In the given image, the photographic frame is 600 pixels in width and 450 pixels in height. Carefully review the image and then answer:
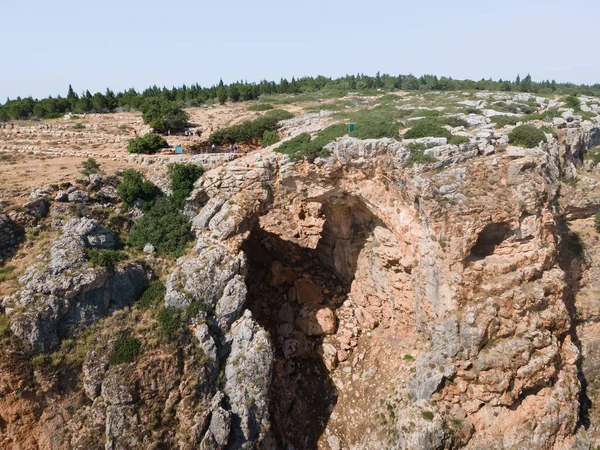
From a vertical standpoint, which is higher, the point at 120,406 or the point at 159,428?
the point at 120,406

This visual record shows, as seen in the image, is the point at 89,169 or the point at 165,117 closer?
the point at 89,169

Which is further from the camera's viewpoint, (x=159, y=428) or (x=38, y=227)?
(x=38, y=227)

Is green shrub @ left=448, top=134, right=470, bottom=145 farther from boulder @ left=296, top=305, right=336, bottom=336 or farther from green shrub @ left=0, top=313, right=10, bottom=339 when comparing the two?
green shrub @ left=0, top=313, right=10, bottom=339

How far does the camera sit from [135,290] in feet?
72.7

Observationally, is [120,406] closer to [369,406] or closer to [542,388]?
[369,406]

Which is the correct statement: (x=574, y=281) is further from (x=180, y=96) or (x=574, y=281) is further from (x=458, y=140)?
(x=180, y=96)

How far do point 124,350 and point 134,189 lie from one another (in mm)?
10163

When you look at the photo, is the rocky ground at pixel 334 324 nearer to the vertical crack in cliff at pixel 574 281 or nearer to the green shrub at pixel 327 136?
the vertical crack in cliff at pixel 574 281

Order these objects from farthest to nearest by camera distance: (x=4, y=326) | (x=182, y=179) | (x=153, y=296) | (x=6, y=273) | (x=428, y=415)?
(x=182, y=179) < (x=153, y=296) < (x=428, y=415) < (x=6, y=273) < (x=4, y=326)

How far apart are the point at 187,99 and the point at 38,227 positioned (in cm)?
4026

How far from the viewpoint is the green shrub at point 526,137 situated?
25.0m

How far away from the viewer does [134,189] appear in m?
25.6

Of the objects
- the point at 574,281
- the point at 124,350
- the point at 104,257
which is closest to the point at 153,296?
the point at 124,350

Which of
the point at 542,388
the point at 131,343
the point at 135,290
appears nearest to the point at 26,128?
the point at 135,290
